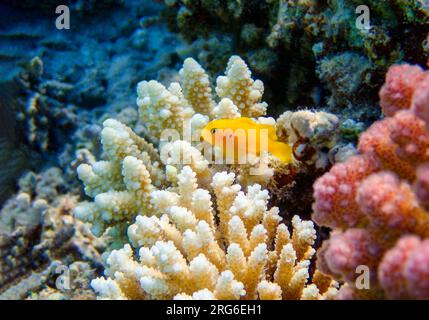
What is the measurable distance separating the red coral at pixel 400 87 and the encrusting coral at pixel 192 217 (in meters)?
0.80

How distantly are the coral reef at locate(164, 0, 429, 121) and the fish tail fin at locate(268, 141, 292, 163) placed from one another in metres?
0.59

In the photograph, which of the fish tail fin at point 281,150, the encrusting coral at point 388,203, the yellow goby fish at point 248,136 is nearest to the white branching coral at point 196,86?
the yellow goby fish at point 248,136

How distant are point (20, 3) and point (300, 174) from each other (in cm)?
564

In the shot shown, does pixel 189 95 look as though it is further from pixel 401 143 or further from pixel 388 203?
pixel 388 203

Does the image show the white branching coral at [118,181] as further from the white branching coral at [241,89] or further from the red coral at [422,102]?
the red coral at [422,102]

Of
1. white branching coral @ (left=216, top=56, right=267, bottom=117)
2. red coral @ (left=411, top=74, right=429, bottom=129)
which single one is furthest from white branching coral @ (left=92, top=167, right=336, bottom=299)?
red coral @ (left=411, top=74, right=429, bottom=129)

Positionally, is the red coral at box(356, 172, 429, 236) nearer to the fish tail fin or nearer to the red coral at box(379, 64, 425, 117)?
the red coral at box(379, 64, 425, 117)

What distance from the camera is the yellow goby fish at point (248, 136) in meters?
2.62

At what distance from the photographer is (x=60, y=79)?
5504mm

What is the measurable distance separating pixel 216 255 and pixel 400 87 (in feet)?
4.61

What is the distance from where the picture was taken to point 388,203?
1472mm
